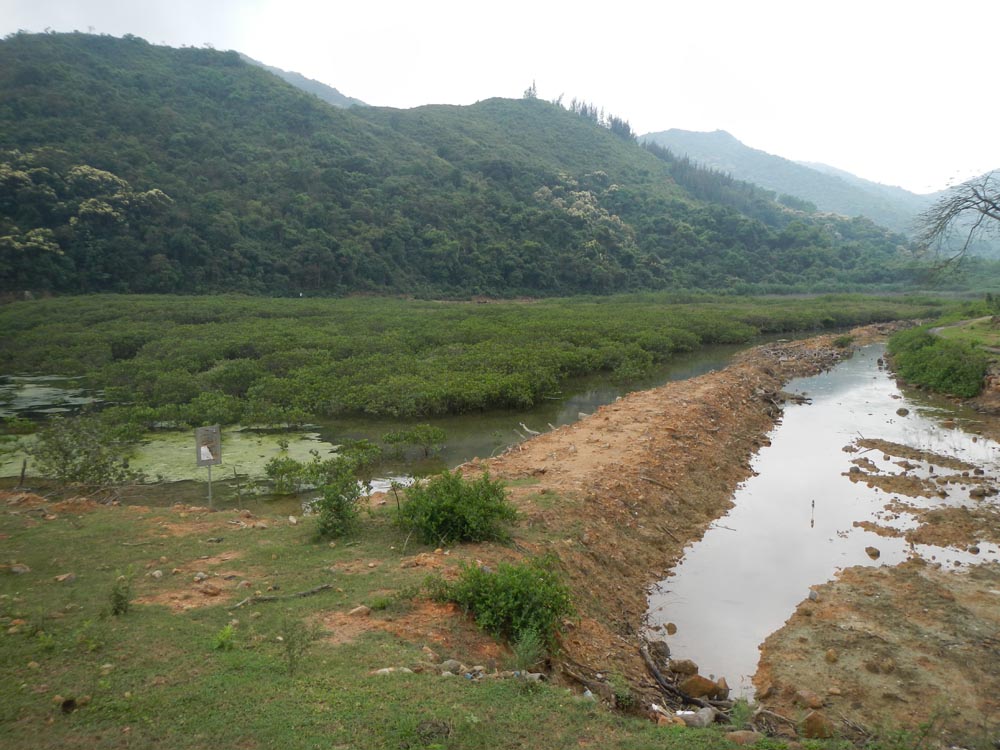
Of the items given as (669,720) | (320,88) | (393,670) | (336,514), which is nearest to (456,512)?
(336,514)

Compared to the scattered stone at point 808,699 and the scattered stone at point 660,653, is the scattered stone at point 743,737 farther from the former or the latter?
the scattered stone at point 660,653

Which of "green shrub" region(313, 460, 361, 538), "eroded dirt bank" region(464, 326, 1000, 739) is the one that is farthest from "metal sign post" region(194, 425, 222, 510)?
"eroded dirt bank" region(464, 326, 1000, 739)

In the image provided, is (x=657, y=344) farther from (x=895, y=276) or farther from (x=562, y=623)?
(x=895, y=276)

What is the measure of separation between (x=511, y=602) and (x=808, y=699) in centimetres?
285

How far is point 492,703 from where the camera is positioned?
4410 mm

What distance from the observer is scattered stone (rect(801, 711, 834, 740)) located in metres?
5.06

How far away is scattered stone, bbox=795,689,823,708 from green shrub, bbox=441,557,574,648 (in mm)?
2191

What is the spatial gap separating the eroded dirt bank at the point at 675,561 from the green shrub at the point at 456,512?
0.39m

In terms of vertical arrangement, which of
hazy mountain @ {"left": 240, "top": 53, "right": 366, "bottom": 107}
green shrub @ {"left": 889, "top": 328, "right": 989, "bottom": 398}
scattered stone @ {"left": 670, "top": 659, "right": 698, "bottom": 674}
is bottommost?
scattered stone @ {"left": 670, "top": 659, "right": 698, "bottom": 674}

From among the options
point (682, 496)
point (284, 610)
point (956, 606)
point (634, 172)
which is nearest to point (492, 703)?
point (284, 610)

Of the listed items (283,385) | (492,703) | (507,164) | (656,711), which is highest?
(507,164)

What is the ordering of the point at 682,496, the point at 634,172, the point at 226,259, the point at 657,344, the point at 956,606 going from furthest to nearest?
1. the point at 634,172
2. the point at 226,259
3. the point at 657,344
4. the point at 682,496
5. the point at 956,606

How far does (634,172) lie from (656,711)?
107 metres

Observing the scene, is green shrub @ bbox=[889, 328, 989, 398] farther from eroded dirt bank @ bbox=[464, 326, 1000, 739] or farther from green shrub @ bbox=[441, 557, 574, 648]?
green shrub @ bbox=[441, 557, 574, 648]
